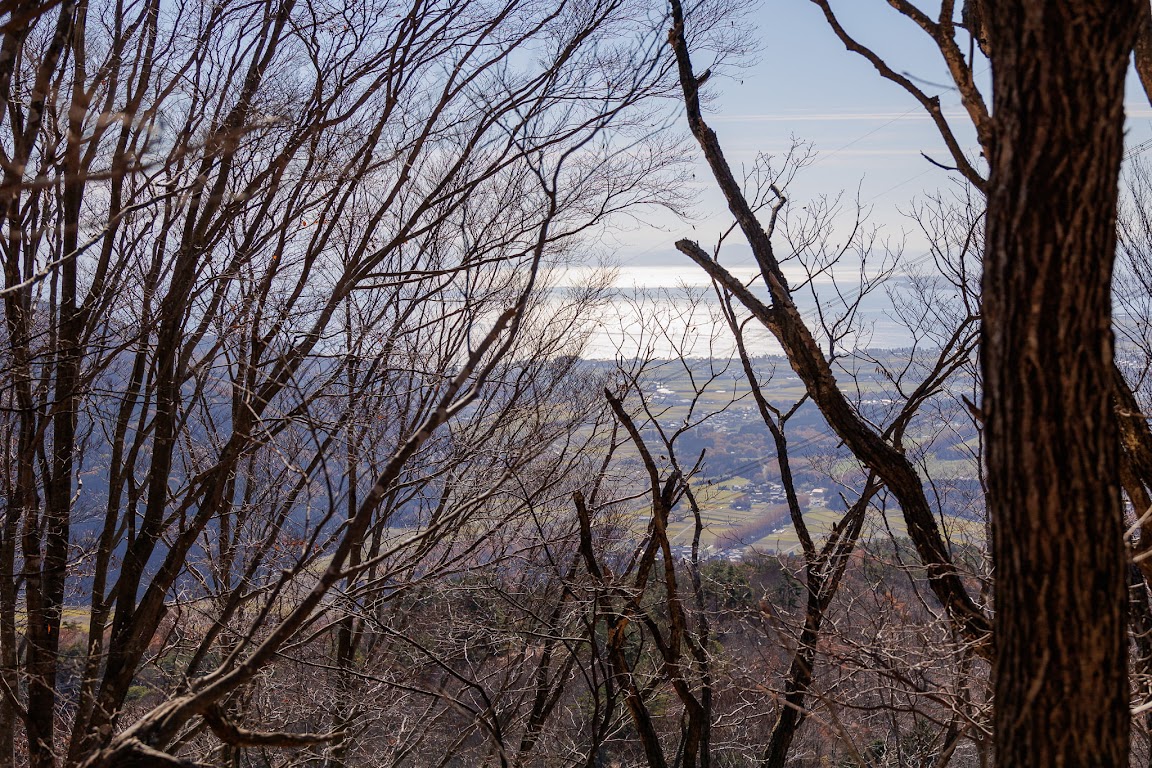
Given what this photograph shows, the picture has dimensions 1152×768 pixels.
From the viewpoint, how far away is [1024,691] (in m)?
1.88

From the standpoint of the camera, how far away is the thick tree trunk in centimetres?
176

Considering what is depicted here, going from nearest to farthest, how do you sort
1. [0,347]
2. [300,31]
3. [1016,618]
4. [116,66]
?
[1016,618] < [0,347] < [116,66] < [300,31]

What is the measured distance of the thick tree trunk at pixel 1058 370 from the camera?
5.77 ft

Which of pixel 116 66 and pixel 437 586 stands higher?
pixel 116 66

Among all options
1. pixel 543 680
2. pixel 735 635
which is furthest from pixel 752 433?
pixel 543 680

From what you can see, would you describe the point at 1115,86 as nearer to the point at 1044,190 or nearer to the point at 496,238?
the point at 1044,190

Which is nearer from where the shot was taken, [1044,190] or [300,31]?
[1044,190]

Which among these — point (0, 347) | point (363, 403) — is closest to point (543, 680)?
point (363, 403)

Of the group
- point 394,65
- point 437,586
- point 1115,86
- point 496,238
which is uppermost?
point 394,65

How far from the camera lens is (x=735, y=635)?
11617mm

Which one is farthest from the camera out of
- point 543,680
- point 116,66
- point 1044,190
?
point 543,680

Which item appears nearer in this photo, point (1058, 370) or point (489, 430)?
point (1058, 370)

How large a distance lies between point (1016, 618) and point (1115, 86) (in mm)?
1250

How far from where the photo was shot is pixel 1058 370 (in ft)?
5.84
